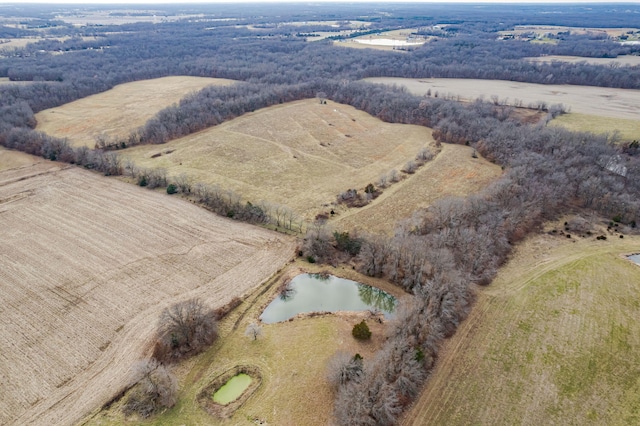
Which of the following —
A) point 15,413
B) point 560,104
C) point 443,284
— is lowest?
point 15,413

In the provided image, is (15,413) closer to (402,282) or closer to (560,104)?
(402,282)

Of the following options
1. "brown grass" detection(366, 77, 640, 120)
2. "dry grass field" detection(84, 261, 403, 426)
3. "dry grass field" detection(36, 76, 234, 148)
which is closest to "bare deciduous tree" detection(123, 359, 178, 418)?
"dry grass field" detection(84, 261, 403, 426)

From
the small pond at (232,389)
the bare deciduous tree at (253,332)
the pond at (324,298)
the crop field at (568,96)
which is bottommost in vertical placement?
the pond at (324,298)

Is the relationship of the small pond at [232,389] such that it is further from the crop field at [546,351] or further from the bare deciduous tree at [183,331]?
the crop field at [546,351]

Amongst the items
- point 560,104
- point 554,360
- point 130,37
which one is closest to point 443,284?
point 554,360

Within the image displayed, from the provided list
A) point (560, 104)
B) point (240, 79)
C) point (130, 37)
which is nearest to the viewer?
point (560, 104)

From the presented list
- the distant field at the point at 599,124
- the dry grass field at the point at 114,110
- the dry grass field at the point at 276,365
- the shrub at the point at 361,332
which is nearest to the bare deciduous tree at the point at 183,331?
the dry grass field at the point at 276,365

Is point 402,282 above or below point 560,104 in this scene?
below

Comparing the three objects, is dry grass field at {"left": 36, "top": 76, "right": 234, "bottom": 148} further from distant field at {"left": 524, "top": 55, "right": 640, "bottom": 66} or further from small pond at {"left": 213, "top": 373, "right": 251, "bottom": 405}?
distant field at {"left": 524, "top": 55, "right": 640, "bottom": 66}
